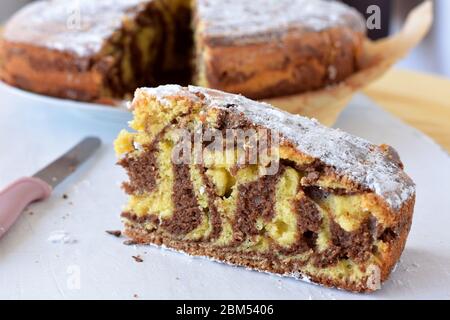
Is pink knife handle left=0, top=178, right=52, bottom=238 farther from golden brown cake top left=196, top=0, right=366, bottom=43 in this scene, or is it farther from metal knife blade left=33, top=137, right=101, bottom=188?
golden brown cake top left=196, top=0, right=366, bottom=43

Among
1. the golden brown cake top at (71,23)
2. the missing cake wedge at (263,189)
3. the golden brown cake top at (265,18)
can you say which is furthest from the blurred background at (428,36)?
the missing cake wedge at (263,189)

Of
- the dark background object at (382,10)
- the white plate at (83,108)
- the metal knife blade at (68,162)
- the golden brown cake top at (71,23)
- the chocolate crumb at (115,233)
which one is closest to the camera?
the chocolate crumb at (115,233)

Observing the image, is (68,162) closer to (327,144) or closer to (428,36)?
(327,144)

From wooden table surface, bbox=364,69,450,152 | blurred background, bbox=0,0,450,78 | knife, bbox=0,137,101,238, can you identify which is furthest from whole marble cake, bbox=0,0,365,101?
blurred background, bbox=0,0,450,78

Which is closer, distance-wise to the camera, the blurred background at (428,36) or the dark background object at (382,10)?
the blurred background at (428,36)

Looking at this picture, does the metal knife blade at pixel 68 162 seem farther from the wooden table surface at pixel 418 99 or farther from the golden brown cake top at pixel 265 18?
the wooden table surface at pixel 418 99

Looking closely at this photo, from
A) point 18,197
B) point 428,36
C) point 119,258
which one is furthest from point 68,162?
point 428,36

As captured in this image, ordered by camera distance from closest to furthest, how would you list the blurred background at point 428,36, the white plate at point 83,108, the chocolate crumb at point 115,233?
the chocolate crumb at point 115,233, the white plate at point 83,108, the blurred background at point 428,36
